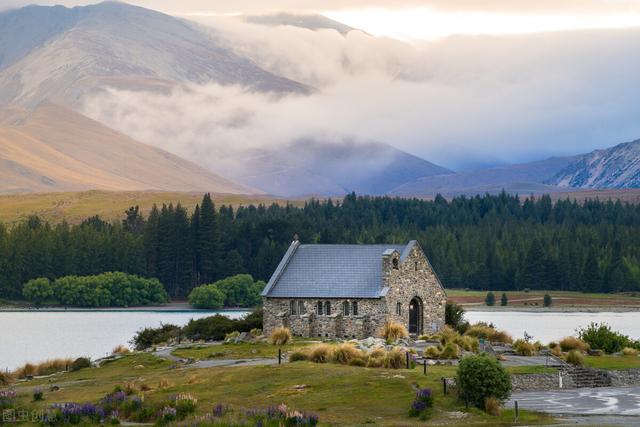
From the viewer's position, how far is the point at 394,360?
5916 centimetres

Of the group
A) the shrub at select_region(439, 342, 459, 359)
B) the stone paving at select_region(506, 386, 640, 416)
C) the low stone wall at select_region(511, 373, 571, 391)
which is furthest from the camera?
the shrub at select_region(439, 342, 459, 359)

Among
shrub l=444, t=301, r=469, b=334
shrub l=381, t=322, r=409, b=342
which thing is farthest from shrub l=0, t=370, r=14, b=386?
shrub l=444, t=301, r=469, b=334

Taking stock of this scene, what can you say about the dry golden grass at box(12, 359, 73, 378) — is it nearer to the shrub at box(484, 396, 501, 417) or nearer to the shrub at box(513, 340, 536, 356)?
the shrub at box(513, 340, 536, 356)

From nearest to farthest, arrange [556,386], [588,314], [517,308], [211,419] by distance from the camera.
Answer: [211,419] < [556,386] < [588,314] < [517,308]

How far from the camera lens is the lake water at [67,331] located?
330 feet

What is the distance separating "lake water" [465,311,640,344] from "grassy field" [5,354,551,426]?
48.7 meters

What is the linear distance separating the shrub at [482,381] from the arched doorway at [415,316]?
117ft

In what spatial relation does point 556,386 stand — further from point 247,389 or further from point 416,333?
point 416,333

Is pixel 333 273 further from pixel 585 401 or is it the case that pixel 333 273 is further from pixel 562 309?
pixel 562 309

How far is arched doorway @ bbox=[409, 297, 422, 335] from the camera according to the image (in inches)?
3359

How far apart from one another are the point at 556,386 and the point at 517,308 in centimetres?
12716

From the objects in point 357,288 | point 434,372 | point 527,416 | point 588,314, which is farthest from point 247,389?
point 588,314

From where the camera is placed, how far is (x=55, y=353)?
101m

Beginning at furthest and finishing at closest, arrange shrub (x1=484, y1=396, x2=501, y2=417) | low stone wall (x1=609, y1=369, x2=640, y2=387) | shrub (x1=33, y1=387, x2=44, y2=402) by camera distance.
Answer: low stone wall (x1=609, y1=369, x2=640, y2=387), shrub (x1=33, y1=387, x2=44, y2=402), shrub (x1=484, y1=396, x2=501, y2=417)
